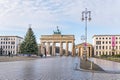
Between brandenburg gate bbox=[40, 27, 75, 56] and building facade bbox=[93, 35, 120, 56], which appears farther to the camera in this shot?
building facade bbox=[93, 35, 120, 56]

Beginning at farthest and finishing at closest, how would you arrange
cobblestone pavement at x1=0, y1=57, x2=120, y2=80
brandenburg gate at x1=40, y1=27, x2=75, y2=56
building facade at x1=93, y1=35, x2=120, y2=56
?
building facade at x1=93, y1=35, x2=120, y2=56
brandenburg gate at x1=40, y1=27, x2=75, y2=56
cobblestone pavement at x1=0, y1=57, x2=120, y2=80

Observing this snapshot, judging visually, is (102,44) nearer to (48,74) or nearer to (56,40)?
(56,40)

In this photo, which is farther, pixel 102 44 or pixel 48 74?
pixel 102 44

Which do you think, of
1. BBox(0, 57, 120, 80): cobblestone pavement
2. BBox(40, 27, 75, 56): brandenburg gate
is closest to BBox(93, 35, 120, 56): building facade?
BBox(40, 27, 75, 56): brandenburg gate

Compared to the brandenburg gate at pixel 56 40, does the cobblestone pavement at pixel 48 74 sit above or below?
below

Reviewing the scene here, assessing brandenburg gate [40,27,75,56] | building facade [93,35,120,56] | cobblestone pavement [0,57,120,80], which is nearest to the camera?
cobblestone pavement [0,57,120,80]

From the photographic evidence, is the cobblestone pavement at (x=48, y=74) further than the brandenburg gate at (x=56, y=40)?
No

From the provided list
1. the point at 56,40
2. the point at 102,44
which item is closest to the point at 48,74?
the point at 56,40

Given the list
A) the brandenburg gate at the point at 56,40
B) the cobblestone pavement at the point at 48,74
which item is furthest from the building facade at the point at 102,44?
the cobblestone pavement at the point at 48,74

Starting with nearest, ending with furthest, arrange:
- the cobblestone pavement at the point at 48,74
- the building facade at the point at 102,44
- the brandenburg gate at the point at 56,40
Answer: the cobblestone pavement at the point at 48,74 → the brandenburg gate at the point at 56,40 → the building facade at the point at 102,44

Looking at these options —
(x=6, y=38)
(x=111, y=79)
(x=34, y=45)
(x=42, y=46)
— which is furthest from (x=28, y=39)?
(x=6, y=38)

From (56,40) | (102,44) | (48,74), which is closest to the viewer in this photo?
(48,74)

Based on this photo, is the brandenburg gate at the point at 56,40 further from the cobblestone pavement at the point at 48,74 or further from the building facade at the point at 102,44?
the cobblestone pavement at the point at 48,74

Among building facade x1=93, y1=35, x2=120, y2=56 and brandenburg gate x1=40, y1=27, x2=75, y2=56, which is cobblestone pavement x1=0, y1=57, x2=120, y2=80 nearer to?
brandenburg gate x1=40, y1=27, x2=75, y2=56
